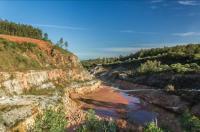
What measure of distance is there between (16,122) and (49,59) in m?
59.8

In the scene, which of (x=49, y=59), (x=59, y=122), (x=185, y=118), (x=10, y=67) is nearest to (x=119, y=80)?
(x=49, y=59)

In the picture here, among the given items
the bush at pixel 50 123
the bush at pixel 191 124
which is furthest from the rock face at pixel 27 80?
the bush at pixel 191 124

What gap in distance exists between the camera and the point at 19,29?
147125 mm

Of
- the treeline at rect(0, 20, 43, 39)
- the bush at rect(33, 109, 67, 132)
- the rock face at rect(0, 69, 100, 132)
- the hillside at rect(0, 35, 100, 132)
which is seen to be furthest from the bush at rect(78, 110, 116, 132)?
the treeline at rect(0, 20, 43, 39)

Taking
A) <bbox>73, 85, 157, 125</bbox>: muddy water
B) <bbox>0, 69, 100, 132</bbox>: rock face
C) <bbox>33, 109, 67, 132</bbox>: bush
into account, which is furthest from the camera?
<bbox>73, 85, 157, 125</bbox>: muddy water

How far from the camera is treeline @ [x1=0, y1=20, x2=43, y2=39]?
142m

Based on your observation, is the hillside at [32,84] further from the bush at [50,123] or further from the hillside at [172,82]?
the hillside at [172,82]

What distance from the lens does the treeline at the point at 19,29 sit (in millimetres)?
141875

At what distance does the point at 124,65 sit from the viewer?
648 ft

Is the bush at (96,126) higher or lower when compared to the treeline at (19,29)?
lower

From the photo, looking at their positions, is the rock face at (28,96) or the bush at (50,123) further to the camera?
the rock face at (28,96)

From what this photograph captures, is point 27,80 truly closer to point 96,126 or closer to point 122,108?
point 122,108

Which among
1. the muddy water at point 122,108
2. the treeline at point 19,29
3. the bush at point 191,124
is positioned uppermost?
the treeline at point 19,29

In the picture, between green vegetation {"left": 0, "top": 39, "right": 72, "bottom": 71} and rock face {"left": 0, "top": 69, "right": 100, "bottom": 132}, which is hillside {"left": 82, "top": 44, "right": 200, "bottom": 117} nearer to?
rock face {"left": 0, "top": 69, "right": 100, "bottom": 132}
